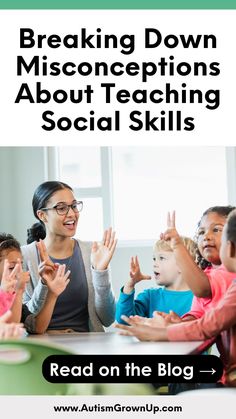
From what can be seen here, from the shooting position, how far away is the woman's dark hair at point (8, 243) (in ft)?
5.24

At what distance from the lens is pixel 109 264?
5.27 ft

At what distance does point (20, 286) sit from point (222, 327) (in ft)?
1.37

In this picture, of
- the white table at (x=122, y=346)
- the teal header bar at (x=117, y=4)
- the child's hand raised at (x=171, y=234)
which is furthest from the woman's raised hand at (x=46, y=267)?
the teal header bar at (x=117, y=4)

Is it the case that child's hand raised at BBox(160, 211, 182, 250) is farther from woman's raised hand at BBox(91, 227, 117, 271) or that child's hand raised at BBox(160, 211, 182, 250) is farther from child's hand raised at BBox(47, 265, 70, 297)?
child's hand raised at BBox(47, 265, 70, 297)

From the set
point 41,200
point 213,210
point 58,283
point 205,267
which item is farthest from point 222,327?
point 41,200

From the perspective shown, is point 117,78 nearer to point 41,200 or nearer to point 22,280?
point 41,200

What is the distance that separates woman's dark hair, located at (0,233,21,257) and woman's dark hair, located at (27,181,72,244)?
31 mm

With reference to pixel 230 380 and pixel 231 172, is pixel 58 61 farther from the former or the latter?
pixel 230 380

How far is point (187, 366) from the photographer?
4.84 ft

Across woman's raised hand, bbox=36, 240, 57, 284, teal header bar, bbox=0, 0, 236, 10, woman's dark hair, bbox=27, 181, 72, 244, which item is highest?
teal header bar, bbox=0, 0, 236, 10

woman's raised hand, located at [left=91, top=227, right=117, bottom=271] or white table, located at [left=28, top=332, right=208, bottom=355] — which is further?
woman's raised hand, located at [left=91, top=227, right=117, bottom=271]

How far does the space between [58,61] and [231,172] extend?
1.58 feet

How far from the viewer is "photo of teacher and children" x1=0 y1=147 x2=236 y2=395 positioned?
1.49 m

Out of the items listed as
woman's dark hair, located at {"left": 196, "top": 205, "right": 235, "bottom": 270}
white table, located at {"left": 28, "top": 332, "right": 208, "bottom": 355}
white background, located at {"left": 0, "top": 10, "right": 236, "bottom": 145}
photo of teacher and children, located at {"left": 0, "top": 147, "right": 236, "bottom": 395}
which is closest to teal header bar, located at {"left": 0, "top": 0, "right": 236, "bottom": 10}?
white background, located at {"left": 0, "top": 10, "right": 236, "bottom": 145}
